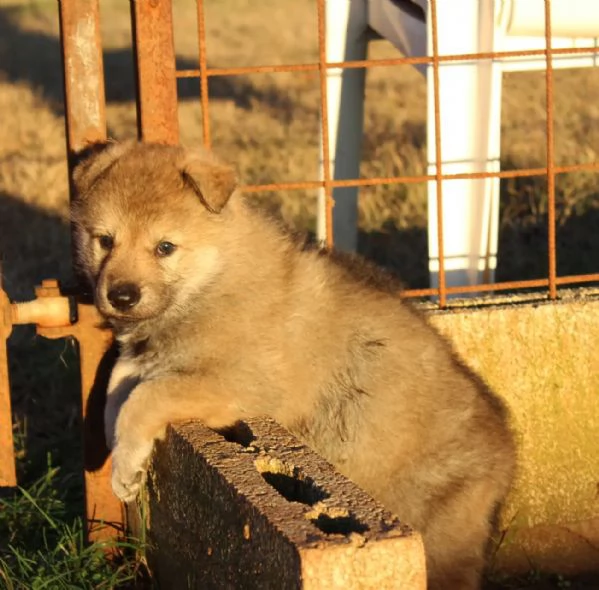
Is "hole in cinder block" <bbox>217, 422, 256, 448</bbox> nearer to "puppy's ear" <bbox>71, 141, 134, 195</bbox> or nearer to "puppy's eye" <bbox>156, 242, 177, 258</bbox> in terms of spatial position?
"puppy's eye" <bbox>156, 242, 177, 258</bbox>

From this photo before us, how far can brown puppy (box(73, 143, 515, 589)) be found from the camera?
11.2 ft

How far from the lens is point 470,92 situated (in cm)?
474

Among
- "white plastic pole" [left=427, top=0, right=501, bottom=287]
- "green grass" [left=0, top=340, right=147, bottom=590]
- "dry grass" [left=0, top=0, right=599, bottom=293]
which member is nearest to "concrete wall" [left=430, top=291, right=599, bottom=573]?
"white plastic pole" [left=427, top=0, right=501, bottom=287]

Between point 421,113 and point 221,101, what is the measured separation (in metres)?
2.10

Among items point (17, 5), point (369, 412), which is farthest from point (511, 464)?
point (17, 5)

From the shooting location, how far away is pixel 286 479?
9.75 feet

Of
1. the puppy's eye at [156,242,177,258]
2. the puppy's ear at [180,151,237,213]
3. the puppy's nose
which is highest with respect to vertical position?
the puppy's ear at [180,151,237,213]

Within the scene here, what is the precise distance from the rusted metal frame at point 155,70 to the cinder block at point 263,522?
1.04 metres

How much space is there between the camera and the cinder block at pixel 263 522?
243cm

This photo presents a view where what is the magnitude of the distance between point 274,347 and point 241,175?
16.7 feet

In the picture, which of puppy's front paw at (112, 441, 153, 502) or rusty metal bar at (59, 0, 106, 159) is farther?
rusty metal bar at (59, 0, 106, 159)

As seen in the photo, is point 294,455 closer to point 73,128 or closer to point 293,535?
point 293,535

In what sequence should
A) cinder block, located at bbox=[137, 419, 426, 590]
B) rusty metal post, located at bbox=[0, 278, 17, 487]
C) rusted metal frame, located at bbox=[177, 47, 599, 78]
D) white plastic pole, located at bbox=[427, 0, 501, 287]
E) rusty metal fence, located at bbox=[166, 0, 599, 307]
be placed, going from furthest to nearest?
white plastic pole, located at bbox=[427, 0, 501, 287] → rusted metal frame, located at bbox=[177, 47, 599, 78] → rusty metal fence, located at bbox=[166, 0, 599, 307] → rusty metal post, located at bbox=[0, 278, 17, 487] → cinder block, located at bbox=[137, 419, 426, 590]

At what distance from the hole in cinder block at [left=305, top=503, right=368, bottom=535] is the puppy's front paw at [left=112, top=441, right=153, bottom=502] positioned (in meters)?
0.83
